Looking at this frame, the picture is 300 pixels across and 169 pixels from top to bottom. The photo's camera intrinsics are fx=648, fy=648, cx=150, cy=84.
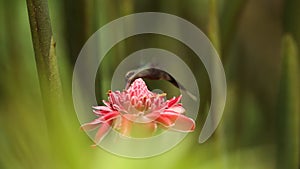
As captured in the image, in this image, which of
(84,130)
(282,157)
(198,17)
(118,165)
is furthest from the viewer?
(198,17)

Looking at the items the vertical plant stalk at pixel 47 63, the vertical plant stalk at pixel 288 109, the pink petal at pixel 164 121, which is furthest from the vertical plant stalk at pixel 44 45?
the vertical plant stalk at pixel 288 109

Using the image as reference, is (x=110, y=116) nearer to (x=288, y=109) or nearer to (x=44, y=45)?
(x=44, y=45)

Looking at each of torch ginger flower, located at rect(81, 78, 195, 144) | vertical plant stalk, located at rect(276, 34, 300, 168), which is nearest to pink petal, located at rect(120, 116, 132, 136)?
torch ginger flower, located at rect(81, 78, 195, 144)

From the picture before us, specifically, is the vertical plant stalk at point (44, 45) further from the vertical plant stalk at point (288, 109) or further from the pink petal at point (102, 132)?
the vertical plant stalk at point (288, 109)

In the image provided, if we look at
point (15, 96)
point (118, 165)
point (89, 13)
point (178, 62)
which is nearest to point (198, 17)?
point (178, 62)

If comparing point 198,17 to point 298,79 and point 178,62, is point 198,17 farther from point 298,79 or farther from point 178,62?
point 298,79
